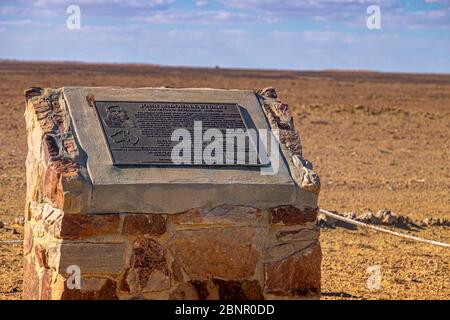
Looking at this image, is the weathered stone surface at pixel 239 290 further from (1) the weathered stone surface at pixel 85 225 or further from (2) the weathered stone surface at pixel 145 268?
(1) the weathered stone surface at pixel 85 225

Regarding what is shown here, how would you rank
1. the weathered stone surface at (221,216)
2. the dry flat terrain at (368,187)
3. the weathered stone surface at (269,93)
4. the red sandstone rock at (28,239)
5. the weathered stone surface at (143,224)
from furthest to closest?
the dry flat terrain at (368,187) → the weathered stone surface at (269,93) → the red sandstone rock at (28,239) → the weathered stone surface at (221,216) → the weathered stone surface at (143,224)

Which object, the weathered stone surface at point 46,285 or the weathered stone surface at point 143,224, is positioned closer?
the weathered stone surface at point 143,224

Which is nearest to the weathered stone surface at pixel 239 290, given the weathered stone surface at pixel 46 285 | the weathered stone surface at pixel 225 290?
the weathered stone surface at pixel 225 290

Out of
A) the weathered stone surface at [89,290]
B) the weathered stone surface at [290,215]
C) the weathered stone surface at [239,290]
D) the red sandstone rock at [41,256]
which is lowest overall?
the weathered stone surface at [239,290]

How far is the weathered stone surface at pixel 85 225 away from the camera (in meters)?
5.49

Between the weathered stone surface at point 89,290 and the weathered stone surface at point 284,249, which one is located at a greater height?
the weathered stone surface at point 284,249

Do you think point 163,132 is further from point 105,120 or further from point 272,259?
point 272,259

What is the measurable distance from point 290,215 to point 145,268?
1.02 m

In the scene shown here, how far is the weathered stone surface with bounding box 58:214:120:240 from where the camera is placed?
5492mm

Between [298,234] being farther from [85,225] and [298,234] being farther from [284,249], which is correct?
[85,225]

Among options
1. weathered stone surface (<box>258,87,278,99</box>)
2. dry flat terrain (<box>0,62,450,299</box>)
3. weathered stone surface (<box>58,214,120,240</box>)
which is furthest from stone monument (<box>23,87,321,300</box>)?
dry flat terrain (<box>0,62,450,299</box>)

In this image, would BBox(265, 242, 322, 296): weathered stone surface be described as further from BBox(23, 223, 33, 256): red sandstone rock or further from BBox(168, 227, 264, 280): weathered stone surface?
BBox(23, 223, 33, 256): red sandstone rock

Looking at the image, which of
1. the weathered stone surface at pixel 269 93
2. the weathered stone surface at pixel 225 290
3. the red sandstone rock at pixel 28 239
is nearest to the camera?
the weathered stone surface at pixel 225 290
